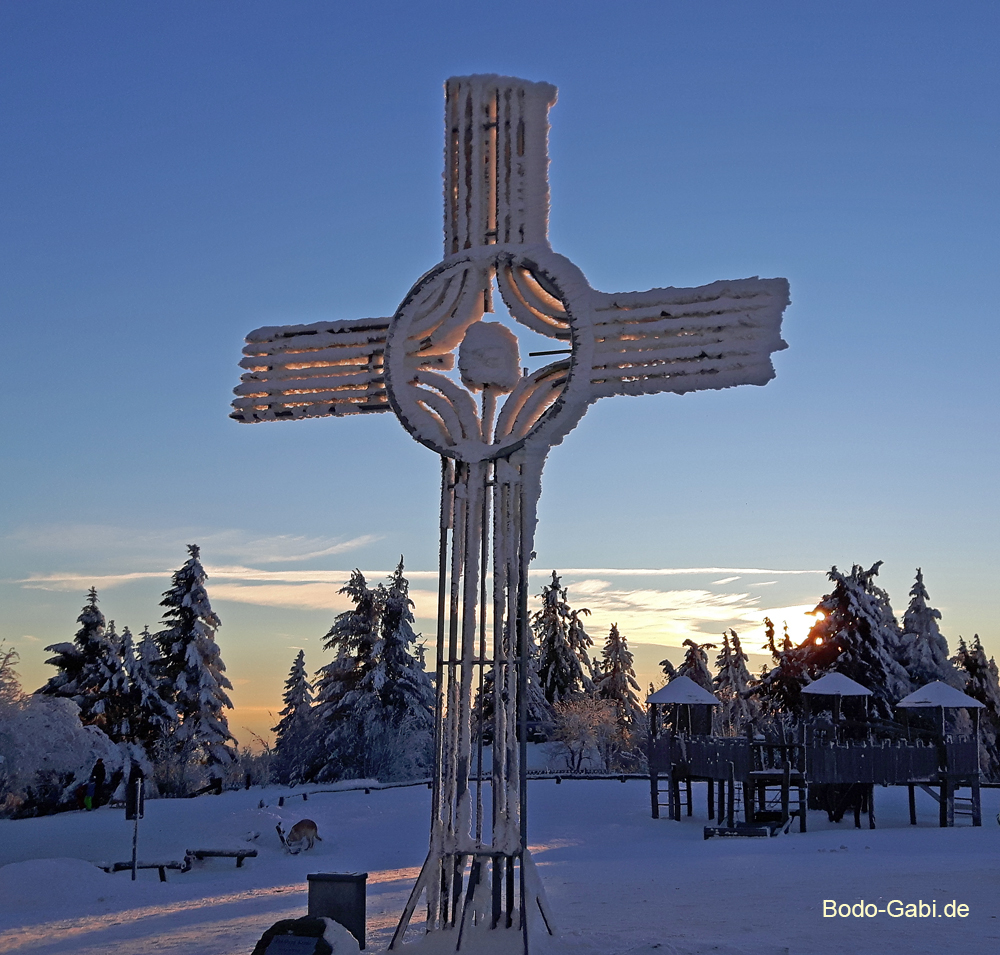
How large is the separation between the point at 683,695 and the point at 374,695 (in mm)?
16224

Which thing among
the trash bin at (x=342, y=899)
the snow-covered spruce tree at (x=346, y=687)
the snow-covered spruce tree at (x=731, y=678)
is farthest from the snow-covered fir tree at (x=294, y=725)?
the trash bin at (x=342, y=899)

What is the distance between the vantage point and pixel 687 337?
8.62 metres

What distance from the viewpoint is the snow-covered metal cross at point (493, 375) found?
28.1 ft

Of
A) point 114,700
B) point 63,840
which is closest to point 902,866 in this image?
point 63,840

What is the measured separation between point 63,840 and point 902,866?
18.6m

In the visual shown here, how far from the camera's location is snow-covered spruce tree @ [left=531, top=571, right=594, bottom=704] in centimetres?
5806

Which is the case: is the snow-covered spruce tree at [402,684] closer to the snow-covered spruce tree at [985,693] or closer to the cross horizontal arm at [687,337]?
the snow-covered spruce tree at [985,693]

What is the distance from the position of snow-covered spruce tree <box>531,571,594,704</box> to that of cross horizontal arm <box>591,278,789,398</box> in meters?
50.2

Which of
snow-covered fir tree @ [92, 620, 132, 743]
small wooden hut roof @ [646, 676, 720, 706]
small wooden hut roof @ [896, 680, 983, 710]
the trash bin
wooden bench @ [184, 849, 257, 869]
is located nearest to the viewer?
the trash bin

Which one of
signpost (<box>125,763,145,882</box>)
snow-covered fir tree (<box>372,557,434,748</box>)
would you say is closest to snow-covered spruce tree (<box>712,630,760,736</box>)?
snow-covered fir tree (<box>372,557,434,748</box>)

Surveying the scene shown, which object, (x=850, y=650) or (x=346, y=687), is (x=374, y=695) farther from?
(x=850, y=650)

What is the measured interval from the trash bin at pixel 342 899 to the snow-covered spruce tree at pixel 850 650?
34.2 meters

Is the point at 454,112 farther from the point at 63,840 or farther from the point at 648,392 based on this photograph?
the point at 63,840

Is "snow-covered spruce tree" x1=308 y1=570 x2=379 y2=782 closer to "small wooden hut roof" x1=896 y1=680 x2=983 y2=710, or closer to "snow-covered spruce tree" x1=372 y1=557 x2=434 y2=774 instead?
"snow-covered spruce tree" x1=372 y1=557 x2=434 y2=774
